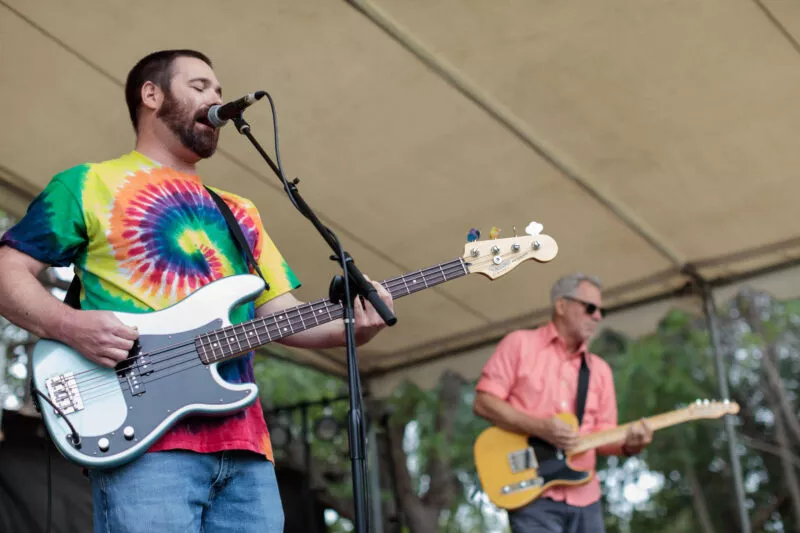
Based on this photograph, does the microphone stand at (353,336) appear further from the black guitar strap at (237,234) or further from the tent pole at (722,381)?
the tent pole at (722,381)

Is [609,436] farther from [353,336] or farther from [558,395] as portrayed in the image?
[353,336]

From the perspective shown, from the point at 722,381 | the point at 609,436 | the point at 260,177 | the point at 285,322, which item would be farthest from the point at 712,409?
the point at 285,322

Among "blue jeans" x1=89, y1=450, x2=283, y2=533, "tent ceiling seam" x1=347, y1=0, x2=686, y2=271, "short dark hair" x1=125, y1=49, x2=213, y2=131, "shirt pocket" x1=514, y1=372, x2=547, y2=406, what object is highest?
"tent ceiling seam" x1=347, y1=0, x2=686, y2=271

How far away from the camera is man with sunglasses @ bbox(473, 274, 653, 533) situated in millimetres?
4258

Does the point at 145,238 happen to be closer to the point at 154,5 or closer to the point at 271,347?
the point at 154,5

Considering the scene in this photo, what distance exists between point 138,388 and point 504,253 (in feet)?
3.30

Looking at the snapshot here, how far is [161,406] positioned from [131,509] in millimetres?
234

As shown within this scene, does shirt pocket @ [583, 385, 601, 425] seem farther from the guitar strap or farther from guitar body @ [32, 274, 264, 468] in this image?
guitar body @ [32, 274, 264, 468]

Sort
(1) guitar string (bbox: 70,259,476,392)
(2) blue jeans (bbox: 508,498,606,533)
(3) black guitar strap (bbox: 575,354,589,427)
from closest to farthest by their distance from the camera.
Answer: (1) guitar string (bbox: 70,259,476,392)
(2) blue jeans (bbox: 508,498,606,533)
(3) black guitar strap (bbox: 575,354,589,427)

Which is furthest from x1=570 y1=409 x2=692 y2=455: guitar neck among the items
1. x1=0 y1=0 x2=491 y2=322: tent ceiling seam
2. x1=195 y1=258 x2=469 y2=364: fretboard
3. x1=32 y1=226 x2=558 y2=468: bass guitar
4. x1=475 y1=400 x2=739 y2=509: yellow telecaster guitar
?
x1=32 y1=226 x2=558 y2=468: bass guitar

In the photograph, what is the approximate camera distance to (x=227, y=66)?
3.93 m

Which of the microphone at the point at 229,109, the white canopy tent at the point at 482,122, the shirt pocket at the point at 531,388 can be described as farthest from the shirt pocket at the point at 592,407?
the microphone at the point at 229,109

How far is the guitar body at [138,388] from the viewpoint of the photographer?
2.11m

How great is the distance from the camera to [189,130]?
2549 mm
